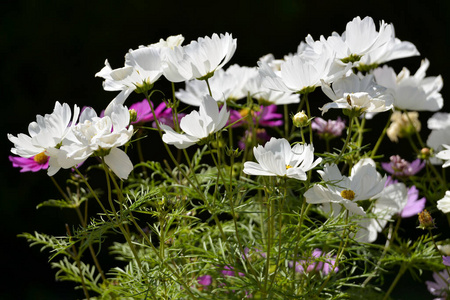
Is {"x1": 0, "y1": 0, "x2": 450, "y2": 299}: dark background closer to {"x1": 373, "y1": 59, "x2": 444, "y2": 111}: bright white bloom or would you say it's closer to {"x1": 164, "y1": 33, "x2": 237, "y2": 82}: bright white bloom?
{"x1": 373, "y1": 59, "x2": 444, "y2": 111}: bright white bloom

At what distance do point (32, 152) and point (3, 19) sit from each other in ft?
5.54

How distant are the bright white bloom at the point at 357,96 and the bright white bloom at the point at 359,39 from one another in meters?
0.03

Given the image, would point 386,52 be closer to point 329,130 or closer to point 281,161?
point 329,130

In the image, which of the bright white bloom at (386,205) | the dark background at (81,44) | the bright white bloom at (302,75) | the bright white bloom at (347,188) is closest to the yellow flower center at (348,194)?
the bright white bloom at (347,188)

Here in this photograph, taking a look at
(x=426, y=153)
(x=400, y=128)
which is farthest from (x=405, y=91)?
(x=400, y=128)

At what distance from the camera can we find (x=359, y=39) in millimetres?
729

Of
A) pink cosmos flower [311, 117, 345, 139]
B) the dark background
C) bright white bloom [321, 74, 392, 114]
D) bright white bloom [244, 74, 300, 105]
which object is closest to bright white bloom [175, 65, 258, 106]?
bright white bloom [244, 74, 300, 105]

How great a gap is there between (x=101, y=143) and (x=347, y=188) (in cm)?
29

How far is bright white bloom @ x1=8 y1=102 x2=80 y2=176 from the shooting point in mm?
656

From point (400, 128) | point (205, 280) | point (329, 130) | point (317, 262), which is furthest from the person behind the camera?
point (400, 128)

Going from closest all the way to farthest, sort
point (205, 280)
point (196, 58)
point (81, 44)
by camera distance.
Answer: point (196, 58) < point (205, 280) < point (81, 44)

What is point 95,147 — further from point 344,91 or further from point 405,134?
point 405,134

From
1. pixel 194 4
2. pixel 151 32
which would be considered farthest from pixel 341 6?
pixel 151 32

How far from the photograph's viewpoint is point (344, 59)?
2.45 ft
